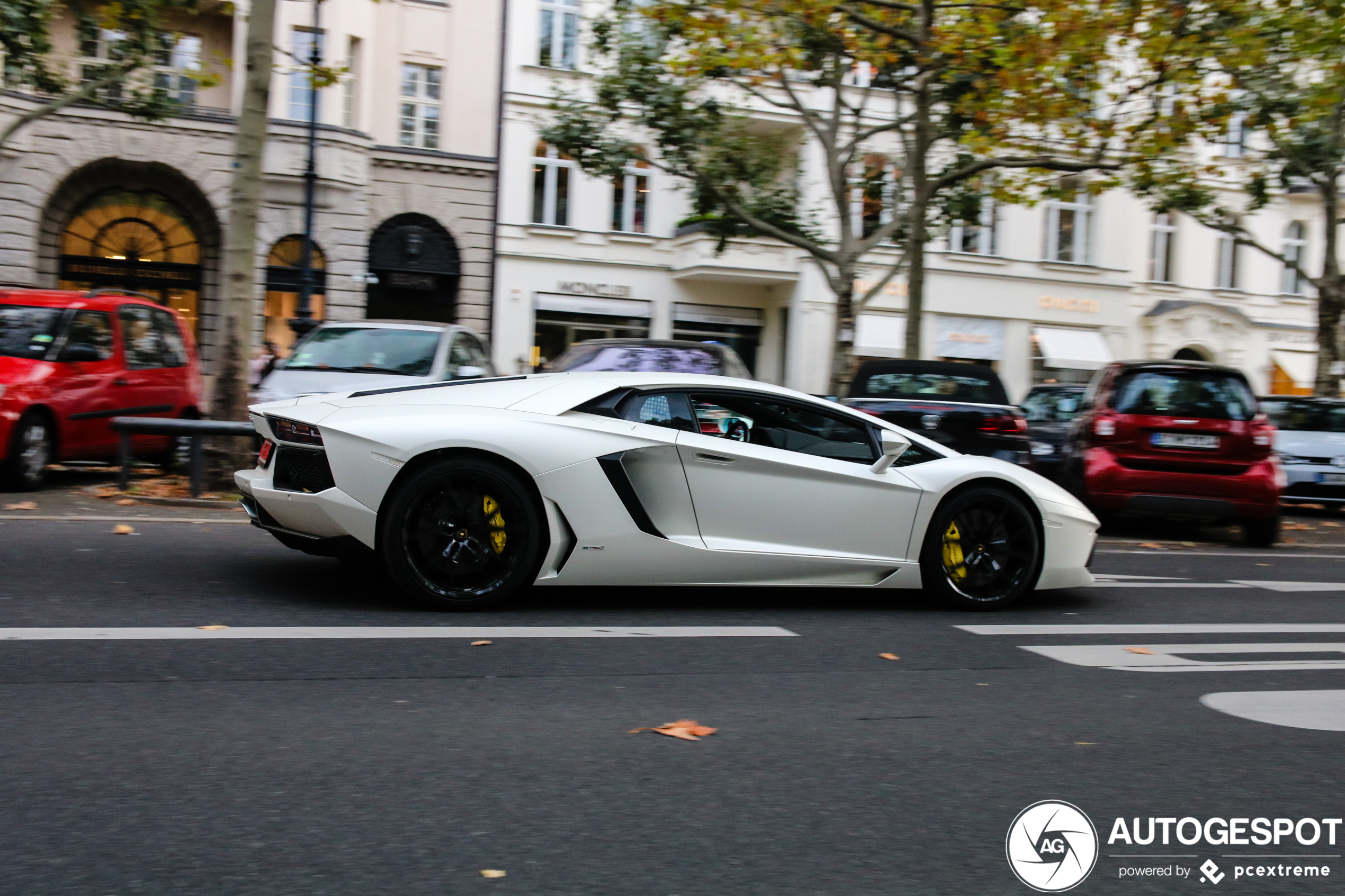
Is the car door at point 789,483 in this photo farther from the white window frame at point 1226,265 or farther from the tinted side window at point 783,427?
the white window frame at point 1226,265

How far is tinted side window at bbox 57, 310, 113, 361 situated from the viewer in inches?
450

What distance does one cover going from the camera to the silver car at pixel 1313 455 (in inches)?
592

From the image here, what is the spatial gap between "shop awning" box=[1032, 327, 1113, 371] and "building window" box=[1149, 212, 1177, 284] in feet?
9.33

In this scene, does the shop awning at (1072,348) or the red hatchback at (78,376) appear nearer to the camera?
the red hatchback at (78,376)

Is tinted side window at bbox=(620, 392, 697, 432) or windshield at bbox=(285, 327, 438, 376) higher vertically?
windshield at bbox=(285, 327, 438, 376)

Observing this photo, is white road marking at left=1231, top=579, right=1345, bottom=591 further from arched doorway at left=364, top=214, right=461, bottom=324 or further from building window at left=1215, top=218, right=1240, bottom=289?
building window at left=1215, top=218, right=1240, bottom=289

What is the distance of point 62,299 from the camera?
11.8m

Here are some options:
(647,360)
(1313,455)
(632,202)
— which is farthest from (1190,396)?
(632,202)

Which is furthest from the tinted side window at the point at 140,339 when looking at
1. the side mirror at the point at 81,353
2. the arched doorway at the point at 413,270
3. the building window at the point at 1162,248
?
the building window at the point at 1162,248

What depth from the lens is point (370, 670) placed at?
4930 mm

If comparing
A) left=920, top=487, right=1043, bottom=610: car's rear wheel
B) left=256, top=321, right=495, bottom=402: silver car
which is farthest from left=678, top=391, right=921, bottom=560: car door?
left=256, top=321, right=495, bottom=402: silver car

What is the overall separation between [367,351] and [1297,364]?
1309 inches

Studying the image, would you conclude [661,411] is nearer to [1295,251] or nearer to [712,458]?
[712,458]

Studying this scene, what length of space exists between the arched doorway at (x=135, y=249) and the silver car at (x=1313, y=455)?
2218 cm
